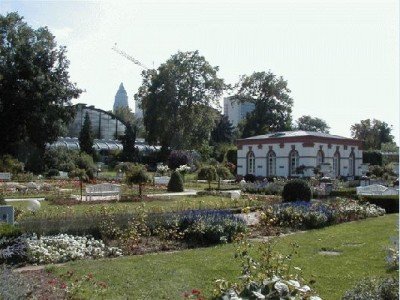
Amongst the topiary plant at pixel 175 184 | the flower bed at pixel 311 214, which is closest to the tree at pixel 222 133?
the topiary plant at pixel 175 184

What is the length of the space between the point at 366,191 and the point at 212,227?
1310cm

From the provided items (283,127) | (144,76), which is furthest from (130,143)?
(283,127)

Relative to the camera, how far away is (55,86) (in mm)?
41562

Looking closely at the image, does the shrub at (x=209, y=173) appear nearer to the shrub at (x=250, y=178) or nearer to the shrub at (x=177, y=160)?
the shrub at (x=250, y=178)

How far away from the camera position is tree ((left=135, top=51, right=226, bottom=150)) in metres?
53.0

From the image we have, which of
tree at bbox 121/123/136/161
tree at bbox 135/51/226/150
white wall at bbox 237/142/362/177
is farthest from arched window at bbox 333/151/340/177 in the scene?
tree at bbox 121/123/136/161

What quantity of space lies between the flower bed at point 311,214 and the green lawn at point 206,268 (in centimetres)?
244

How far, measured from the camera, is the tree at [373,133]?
232ft

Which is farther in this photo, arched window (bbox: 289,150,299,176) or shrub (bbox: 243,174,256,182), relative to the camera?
shrub (bbox: 243,174,256,182)

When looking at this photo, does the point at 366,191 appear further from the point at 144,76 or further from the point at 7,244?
the point at 144,76

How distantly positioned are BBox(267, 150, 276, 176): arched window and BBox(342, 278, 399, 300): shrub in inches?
1287

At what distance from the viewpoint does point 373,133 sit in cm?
7175

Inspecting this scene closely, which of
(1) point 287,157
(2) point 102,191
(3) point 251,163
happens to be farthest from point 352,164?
(2) point 102,191

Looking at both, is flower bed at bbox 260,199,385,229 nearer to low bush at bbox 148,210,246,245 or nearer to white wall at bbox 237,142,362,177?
low bush at bbox 148,210,246,245
